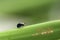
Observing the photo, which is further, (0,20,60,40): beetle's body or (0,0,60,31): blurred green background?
(0,0,60,31): blurred green background

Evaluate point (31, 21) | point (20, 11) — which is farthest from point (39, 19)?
point (20, 11)

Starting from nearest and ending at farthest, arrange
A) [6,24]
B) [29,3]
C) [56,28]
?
[56,28] → [29,3] → [6,24]

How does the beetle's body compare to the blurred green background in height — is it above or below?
below

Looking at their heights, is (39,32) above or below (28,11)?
below

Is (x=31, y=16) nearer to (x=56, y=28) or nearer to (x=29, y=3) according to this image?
(x=29, y=3)
